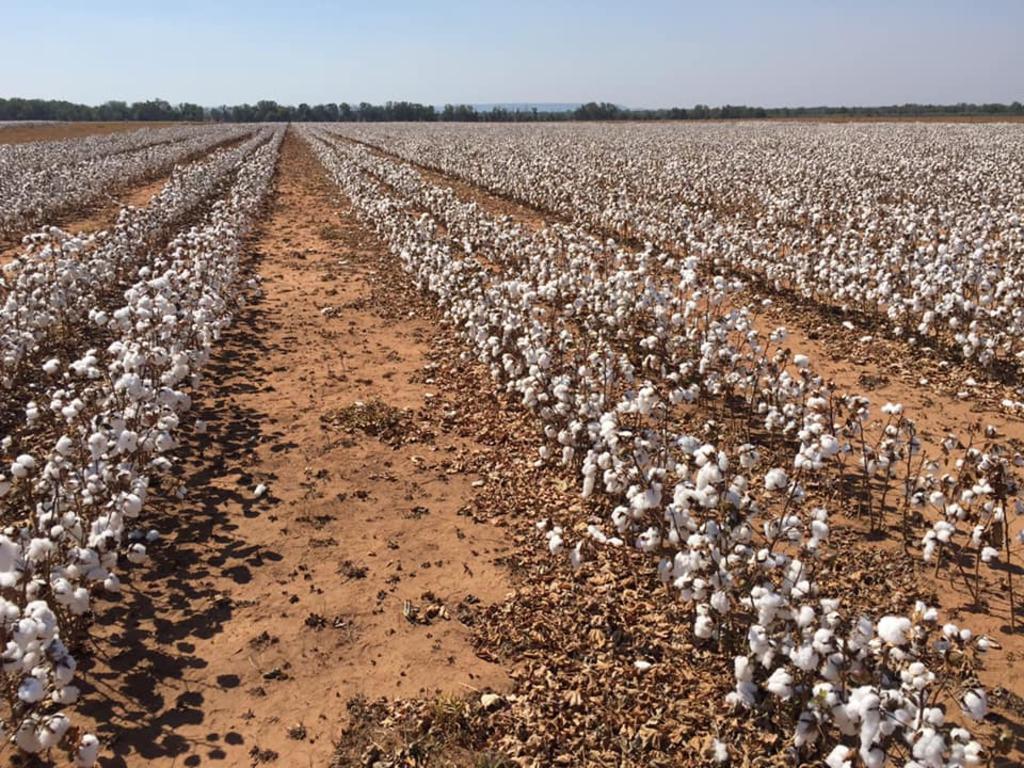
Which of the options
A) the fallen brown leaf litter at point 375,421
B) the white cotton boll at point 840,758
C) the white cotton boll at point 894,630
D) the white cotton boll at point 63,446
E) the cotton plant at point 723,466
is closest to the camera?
the white cotton boll at point 840,758

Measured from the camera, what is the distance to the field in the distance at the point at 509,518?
4.68 m

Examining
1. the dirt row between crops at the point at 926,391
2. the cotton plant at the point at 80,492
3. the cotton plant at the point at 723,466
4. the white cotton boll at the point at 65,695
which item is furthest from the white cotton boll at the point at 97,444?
the dirt row between crops at the point at 926,391

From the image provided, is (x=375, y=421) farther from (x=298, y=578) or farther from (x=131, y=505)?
(x=131, y=505)

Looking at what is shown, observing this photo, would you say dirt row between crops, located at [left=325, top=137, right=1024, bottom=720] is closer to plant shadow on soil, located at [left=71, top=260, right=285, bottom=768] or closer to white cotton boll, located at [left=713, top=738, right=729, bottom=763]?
white cotton boll, located at [left=713, top=738, right=729, bottom=763]

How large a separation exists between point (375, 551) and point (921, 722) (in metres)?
4.97

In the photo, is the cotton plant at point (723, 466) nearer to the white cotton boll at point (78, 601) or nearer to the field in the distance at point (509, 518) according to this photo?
the field in the distance at point (509, 518)

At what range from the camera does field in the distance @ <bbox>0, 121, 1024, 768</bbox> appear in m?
4.68

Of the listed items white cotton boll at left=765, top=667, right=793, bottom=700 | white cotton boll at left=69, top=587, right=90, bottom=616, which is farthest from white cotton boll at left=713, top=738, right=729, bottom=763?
white cotton boll at left=69, top=587, right=90, bottom=616

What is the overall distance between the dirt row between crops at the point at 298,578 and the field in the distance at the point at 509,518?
35 millimetres

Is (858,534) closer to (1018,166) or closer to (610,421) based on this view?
(610,421)

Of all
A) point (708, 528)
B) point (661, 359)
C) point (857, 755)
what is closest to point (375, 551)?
point (708, 528)

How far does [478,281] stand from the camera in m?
13.7

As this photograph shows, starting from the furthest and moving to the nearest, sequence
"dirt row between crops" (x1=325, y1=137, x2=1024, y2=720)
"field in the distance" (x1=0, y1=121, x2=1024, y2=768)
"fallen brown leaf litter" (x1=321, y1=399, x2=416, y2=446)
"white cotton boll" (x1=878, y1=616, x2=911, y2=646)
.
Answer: "fallen brown leaf litter" (x1=321, y1=399, x2=416, y2=446)
"dirt row between crops" (x1=325, y1=137, x2=1024, y2=720)
"field in the distance" (x1=0, y1=121, x2=1024, y2=768)
"white cotton boll" (x1=878, y1=616, x2=911, y2=646)

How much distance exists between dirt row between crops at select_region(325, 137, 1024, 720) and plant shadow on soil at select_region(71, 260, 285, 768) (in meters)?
6.19
